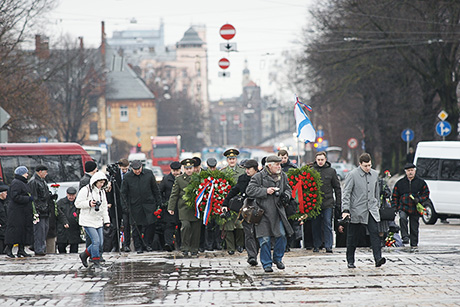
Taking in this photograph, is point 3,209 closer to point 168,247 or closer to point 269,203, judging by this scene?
point 168,247

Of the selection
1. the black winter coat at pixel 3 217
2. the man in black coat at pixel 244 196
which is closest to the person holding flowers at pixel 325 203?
the man in black coat at pixel 244 196

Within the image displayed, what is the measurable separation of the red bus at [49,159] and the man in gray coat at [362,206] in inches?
713

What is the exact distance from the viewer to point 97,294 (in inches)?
465

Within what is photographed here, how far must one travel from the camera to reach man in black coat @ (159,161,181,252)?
17.9m

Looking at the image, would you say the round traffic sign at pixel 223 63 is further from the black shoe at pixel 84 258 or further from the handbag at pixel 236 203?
the black shoe at pixel 84 258

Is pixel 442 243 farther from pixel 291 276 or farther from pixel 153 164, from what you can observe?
pixel 153 164

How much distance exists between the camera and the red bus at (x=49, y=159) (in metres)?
31.1

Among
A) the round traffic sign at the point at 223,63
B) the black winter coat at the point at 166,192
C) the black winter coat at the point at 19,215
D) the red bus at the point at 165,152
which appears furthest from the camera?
the red bus at the point at 165,152

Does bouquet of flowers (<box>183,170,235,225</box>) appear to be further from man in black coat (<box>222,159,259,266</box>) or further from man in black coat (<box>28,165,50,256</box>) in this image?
man in black coat (<box>28,165,50,256</box>)

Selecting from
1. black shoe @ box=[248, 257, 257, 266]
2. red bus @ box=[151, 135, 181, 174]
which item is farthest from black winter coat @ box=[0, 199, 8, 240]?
red bus @ box=[151, 135, 181, 174]

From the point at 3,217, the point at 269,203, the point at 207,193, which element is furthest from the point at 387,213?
the point at 3,217

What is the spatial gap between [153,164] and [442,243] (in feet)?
179

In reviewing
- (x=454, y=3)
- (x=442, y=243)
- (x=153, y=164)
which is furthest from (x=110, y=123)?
(x=442, y=243)

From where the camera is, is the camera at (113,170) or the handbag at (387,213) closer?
the handbag at (387,213)
